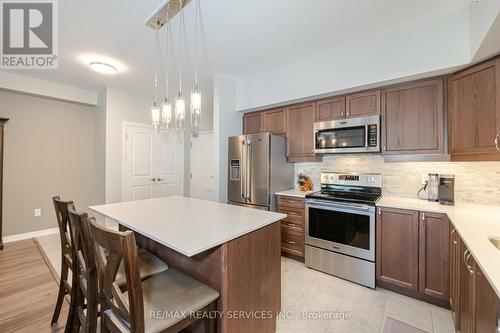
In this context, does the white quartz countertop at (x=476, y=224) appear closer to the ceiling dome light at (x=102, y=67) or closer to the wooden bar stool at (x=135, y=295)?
the wooden bar stool at (x=135, y=295)

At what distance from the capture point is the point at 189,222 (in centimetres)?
156

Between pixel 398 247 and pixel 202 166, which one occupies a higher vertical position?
pixel 202 166

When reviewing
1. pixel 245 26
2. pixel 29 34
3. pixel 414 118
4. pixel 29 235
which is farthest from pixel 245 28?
pixel 29 235

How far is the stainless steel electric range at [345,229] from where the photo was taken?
232cm

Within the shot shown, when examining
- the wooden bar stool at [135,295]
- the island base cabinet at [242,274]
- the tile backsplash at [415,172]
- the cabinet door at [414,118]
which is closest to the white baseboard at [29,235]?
the island base cabinet at [242,274]

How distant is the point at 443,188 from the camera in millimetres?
2205

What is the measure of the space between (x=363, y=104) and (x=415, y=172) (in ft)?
3.28

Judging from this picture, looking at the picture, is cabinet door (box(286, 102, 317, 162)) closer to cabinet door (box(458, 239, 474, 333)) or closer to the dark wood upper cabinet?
the dark wood upper cabinet

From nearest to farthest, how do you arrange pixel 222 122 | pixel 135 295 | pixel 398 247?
pixel 135 295, pixel 398 247, pixel 222 122

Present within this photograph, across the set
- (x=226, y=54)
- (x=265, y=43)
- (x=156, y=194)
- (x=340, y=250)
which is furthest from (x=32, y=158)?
(x=340, y=250)

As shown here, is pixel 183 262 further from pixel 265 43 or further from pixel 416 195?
pixel 416 195

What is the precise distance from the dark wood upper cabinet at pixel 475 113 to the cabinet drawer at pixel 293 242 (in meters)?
1.87

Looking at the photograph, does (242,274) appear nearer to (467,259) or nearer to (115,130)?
(467,259)

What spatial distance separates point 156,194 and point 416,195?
455 centimetres
